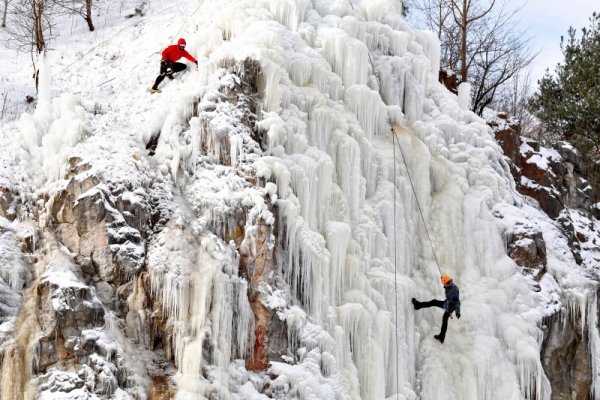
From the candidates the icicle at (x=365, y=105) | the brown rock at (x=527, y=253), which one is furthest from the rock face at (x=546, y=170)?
the icicle at (x=365, y=105)

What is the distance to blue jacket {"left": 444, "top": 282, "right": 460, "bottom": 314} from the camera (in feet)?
36.4

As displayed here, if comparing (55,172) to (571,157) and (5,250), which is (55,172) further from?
(571,157)

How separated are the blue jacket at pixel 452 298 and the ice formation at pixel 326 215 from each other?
0.63m

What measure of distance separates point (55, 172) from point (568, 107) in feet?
46.9

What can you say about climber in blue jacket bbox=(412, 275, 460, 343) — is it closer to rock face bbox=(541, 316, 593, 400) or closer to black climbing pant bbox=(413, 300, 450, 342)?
black climbing pant bbox=(413, 300, 450, 342)

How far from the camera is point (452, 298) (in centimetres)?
1114

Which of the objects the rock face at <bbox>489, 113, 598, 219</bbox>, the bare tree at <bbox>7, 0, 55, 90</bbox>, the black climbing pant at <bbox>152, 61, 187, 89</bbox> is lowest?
the rock face at <bbox>489, 113, 598, 219</bbox>

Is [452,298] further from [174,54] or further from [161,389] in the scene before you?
[174,54]

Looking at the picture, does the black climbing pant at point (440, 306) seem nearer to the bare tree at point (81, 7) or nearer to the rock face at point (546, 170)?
the rock face at point (546, 170)

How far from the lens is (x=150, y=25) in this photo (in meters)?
15.7

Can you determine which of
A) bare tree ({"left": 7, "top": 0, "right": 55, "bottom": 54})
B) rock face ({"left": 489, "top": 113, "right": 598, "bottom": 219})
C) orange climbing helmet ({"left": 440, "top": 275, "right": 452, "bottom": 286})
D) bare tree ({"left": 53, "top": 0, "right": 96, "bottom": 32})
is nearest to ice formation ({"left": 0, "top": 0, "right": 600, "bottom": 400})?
orange climbing helmet ({"left": 440, "top": 275, "right": 452, "bottom": 286})

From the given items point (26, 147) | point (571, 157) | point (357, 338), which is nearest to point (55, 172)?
point (26, 147)

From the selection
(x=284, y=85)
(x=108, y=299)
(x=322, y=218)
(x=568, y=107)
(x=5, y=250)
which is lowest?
(x=108, y=299)

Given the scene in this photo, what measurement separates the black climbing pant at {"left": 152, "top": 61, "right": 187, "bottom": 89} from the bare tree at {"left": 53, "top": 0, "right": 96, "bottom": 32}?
5.12 meters
